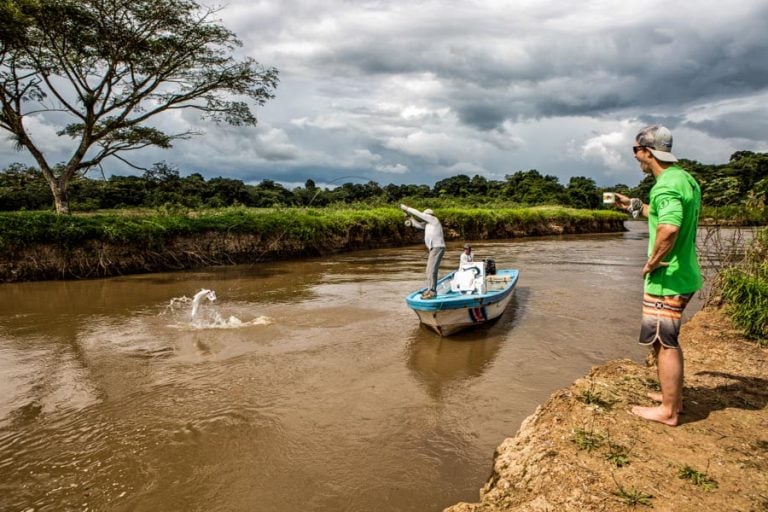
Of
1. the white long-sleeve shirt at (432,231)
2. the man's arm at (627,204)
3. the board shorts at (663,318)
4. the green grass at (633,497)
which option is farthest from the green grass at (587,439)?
the white long-sleeve shirt at (432,231)

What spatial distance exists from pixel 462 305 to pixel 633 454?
193 inches

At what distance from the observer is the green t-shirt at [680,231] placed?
3369mm

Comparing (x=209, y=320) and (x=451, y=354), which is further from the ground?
(x=209, y=320)

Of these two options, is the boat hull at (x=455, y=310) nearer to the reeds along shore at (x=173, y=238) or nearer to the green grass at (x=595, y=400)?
the green grass at (x=595, y=400)

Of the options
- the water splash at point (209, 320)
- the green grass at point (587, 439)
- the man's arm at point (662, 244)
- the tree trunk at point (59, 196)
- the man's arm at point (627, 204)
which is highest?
the tree trunk at point (59, 196)

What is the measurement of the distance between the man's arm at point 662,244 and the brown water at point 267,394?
2305 millimetres

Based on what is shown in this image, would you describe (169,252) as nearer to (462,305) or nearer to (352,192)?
(462,305)

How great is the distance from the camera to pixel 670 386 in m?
3.42

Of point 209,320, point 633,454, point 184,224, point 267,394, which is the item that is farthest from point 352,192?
point 633,454

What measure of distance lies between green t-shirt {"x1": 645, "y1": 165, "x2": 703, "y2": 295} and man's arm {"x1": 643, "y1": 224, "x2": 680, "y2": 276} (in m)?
0.05

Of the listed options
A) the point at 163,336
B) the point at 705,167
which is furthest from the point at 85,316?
the point at 705,167

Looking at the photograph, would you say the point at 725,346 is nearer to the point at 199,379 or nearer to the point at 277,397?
the point at 277,397

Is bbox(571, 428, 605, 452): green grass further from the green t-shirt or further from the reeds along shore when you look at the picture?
the reeds along shore

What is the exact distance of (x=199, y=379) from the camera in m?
6.20
